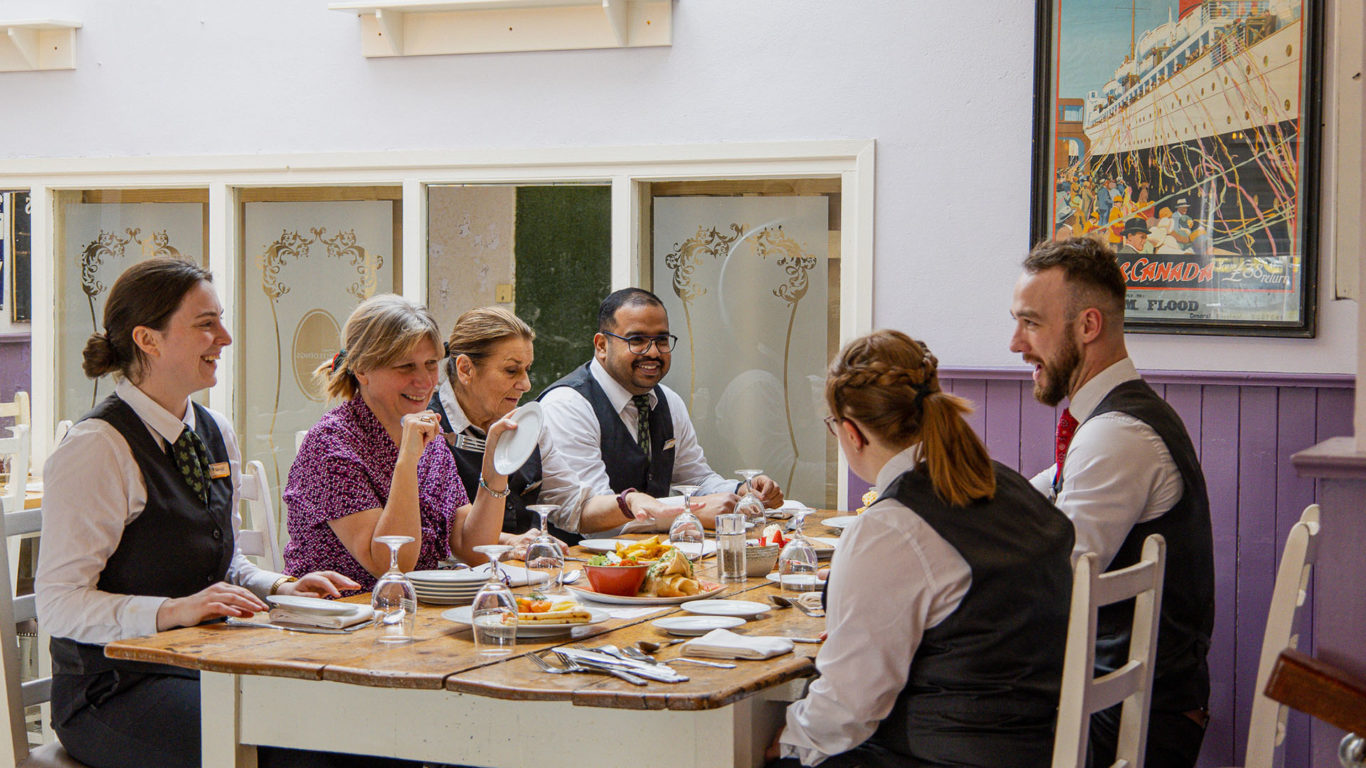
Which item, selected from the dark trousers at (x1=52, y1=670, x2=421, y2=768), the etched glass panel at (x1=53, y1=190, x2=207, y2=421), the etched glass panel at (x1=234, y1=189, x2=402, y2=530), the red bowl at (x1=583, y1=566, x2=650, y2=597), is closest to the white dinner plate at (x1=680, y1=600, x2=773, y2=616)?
the red bowl at (x1=583, y1=566, x2=650, y2=597)

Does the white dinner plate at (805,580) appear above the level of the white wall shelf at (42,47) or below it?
below

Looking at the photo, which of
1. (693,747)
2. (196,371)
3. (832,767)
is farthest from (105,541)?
(832,767)

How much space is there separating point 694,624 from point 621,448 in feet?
6.10

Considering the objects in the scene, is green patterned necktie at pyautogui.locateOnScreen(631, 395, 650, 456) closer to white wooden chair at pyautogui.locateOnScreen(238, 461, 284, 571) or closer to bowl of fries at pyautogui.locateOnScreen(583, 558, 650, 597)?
white wooden chair at pyautogui.locateOnScreen(238, 461, 284, 571)

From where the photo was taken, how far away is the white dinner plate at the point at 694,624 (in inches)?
97.2

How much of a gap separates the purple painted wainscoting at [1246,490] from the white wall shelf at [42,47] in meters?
4.49

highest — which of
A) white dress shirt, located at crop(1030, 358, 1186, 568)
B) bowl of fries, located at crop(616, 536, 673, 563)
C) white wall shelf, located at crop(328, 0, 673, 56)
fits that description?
white wall shelf, located at crop(328, 0, 673, 56)

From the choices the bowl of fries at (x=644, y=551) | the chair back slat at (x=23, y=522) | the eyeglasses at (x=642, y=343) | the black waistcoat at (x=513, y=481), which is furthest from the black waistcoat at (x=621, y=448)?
the chair back slat at (x=23, y=522)

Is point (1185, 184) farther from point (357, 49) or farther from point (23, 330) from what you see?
point (23, 330)

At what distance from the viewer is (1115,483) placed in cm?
266

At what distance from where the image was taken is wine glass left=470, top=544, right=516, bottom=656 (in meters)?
2.37

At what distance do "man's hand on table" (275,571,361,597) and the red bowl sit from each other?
54 cm

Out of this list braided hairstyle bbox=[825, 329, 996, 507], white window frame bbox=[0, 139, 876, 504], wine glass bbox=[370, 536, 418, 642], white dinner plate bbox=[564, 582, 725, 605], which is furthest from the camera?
white window frame bbox=[0, 139, 876, 504]

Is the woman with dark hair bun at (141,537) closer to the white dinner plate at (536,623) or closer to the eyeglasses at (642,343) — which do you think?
the white dinner plate at (536,623)
